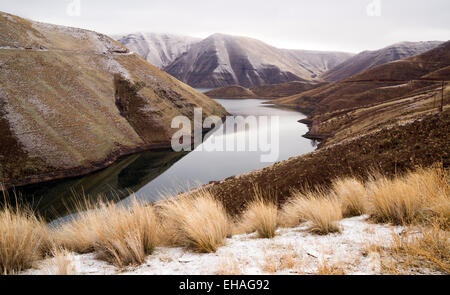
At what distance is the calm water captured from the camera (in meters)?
18.8

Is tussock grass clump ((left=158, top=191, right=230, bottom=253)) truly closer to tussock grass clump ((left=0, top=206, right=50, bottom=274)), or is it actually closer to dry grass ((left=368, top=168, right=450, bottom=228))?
tussock grass clump ((left=0, top=206, right=50, bottom=274))

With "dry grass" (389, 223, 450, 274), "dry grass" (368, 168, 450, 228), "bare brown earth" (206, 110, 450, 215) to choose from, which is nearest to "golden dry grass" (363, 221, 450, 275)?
"dry grass" (389, 223, 450, 274)

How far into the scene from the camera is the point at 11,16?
36.7 m

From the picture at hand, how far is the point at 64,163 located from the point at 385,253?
28257mm

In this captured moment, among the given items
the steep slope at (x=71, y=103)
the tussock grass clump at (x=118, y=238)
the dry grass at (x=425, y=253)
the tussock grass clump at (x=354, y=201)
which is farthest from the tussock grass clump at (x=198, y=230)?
the steep slope at (x=71, y=103)

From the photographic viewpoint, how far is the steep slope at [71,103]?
23.2 meters

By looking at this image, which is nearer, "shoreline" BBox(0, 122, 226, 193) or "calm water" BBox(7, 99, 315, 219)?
"calm water" BBox(7, 99, 315, 219)

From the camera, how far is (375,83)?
68.4 metres

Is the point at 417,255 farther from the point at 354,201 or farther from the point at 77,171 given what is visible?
the point at 77,171

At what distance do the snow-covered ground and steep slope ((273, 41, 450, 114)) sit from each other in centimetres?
6143

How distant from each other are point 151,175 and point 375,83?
72.6m

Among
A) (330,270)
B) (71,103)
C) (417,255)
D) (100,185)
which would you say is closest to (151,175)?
(100,185)

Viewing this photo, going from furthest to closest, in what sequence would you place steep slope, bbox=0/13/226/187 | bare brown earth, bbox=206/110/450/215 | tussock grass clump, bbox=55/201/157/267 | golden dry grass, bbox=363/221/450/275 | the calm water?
steep slope, bbox=0/13/226/187 → the calm water → bare brown earth, bbox=206/110/450/215 → tussock grass clump, bbox=55/201/157/267 → golden dry grass, bbox=363/221/450/275
